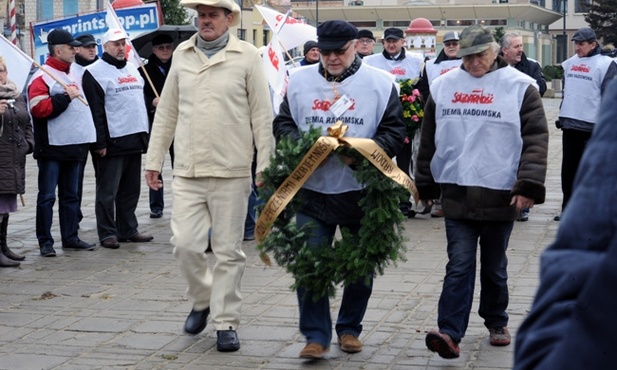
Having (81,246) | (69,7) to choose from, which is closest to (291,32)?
(81,246)

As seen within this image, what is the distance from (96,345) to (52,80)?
4380 millimetres

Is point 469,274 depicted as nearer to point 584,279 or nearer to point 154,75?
point 584,279

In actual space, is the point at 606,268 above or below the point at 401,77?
above

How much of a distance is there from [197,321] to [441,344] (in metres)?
1.65

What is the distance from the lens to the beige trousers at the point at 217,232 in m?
6.94

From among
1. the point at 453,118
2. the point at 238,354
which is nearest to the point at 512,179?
the point at 453,118

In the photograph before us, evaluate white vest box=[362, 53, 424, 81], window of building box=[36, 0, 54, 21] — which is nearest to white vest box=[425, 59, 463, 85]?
white vest box=[362, 53, 424, 81]

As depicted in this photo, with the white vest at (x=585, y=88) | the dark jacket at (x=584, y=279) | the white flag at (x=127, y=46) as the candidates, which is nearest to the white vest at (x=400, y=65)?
the white vest at (x=585, y=88)

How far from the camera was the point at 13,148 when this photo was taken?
10.1 m

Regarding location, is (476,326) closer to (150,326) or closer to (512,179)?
(512,179)

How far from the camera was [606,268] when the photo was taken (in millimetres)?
1404

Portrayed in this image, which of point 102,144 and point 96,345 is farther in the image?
point 102,144

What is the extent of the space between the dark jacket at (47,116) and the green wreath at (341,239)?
180 inches

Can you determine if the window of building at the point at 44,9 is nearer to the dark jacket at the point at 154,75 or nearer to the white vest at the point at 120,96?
the dark jacket at the point at 154,75
